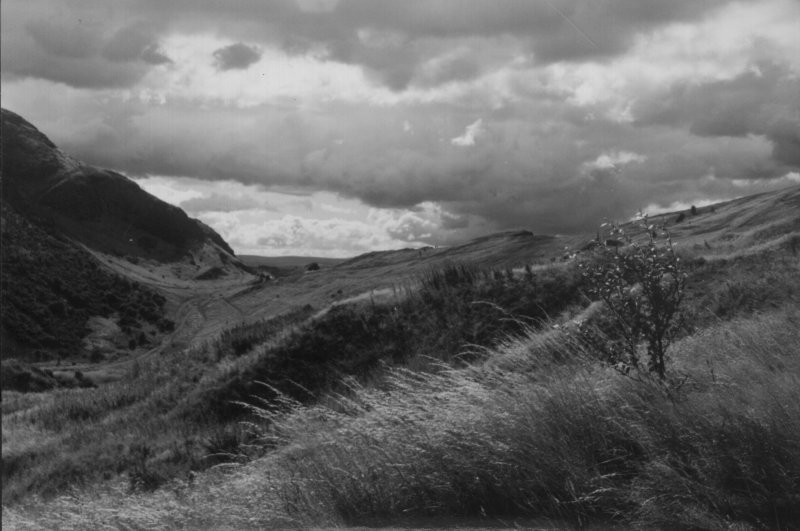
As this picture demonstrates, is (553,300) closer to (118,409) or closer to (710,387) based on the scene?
(710,387)

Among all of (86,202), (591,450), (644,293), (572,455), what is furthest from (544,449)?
(86,202)

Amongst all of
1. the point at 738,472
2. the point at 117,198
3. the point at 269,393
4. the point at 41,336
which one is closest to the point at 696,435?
the point at 738,472

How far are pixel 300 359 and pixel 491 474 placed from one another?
14398 mm

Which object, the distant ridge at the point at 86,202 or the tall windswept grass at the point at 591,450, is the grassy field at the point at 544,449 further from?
the distant ridge at the point at 86,202

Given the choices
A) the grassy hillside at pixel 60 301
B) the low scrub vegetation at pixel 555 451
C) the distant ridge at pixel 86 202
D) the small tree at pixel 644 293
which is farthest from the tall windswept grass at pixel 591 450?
the distant ridge at pixel 86 202

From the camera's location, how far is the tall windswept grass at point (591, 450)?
5.00 meters

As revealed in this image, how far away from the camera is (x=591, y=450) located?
18.9 ft

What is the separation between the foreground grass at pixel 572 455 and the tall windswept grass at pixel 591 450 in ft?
0.04

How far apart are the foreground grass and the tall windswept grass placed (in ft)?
0.04

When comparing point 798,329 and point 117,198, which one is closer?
point 798,329

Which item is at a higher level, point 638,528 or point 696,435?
point 696,435

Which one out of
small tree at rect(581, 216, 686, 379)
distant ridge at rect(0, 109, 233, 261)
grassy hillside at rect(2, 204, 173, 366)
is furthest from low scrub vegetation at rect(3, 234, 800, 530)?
distant ridge at rect(0, 109, 233, 261)

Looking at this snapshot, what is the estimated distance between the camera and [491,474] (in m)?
5.79

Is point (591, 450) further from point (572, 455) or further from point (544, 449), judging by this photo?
point (544, 449)
